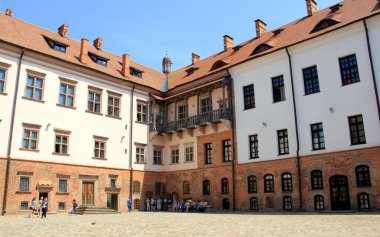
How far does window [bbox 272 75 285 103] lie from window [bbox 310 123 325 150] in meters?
3.45

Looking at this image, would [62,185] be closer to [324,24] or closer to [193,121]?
[193,121]

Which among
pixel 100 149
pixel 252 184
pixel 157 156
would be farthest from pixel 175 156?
pixel 252 184

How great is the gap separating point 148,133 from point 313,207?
16.2 metres

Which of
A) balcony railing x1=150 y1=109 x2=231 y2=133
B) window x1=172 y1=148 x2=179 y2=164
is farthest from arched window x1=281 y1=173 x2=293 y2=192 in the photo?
window x1=172 y1=148 x2=179 y2=164

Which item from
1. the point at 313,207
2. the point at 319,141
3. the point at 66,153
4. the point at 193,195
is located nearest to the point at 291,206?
the point at 313,207

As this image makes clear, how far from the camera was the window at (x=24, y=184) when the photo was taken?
2381 centimetres

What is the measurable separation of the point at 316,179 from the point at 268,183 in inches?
147

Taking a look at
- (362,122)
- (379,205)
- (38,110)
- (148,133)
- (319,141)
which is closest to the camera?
(379,205)

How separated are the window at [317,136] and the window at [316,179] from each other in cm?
162

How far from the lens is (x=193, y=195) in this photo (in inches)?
1212

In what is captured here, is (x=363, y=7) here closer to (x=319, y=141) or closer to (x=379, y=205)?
(x=319, y=141)

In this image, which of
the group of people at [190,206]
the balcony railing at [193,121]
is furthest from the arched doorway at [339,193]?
the group of people at [190,206]

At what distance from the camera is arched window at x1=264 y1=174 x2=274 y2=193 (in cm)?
2559

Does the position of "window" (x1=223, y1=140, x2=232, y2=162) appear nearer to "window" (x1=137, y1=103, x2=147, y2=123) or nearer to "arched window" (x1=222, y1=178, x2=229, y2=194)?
"arched window" (x1=222, y1=178, x2=229, y2=194)
